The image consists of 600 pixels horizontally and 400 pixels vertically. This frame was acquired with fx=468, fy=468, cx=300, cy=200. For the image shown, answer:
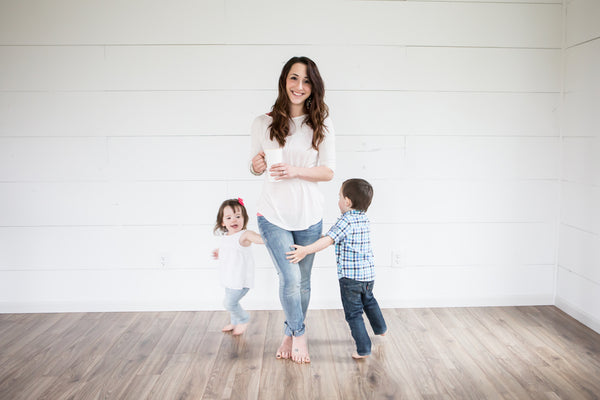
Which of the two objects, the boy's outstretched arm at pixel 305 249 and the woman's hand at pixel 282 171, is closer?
the woman's hand at pixel 282 171

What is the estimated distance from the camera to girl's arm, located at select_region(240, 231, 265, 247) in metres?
2.62

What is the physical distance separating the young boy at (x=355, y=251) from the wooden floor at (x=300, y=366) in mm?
224

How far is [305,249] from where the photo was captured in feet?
7.59

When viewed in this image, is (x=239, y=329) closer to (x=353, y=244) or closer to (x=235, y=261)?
(x=235, y=261)

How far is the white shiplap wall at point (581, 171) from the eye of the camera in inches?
108

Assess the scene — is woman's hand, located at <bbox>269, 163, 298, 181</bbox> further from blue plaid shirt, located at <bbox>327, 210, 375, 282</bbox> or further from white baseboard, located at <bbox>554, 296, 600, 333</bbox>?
white baseboard, located at <bbox>554, 296, 600, 333</bbox>

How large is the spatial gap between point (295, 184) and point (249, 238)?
51 cm

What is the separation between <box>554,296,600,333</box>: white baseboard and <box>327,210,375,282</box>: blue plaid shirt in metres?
1.45

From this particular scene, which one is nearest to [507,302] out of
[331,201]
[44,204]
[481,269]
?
[481,269]

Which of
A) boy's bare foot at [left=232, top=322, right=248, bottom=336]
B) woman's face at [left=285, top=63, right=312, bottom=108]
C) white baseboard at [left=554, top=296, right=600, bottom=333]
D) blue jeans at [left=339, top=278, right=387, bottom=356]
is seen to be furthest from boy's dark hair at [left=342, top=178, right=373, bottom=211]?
white baseboard at [left=554, top=296, right=600, bottom=333]

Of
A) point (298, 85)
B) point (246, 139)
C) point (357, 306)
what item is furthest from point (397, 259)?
point (298, 85)

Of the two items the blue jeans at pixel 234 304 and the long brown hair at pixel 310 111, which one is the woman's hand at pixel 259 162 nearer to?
the long brown hair at pixel 310 111

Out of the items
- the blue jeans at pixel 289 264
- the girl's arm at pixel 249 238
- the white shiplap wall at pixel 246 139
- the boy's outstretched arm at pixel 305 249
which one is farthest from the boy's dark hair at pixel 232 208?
the boy's outstretched arm at pixel 305 249

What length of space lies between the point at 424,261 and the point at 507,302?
64 cm
